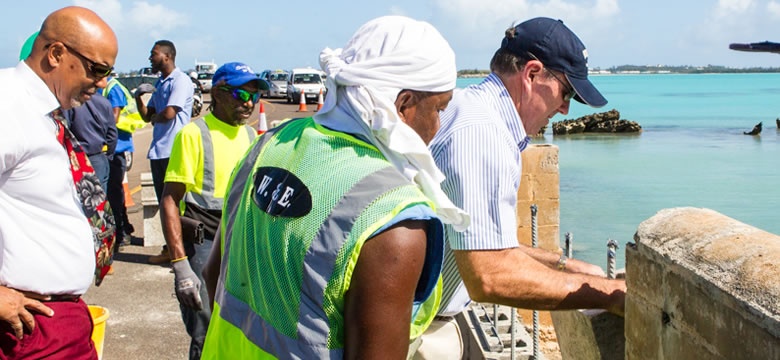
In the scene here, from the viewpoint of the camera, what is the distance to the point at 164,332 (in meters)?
6.13

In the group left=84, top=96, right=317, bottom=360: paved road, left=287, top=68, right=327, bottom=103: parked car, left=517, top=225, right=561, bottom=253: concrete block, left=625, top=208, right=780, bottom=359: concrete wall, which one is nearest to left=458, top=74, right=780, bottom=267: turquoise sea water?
left=517, top=225, right=561, bottom=253: concrete block

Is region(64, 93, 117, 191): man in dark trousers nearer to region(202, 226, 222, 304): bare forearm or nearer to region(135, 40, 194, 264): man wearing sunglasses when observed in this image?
region(135, 40, 194, 264): man wearing sunglasses

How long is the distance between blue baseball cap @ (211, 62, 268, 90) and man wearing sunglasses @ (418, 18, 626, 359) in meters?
1.89

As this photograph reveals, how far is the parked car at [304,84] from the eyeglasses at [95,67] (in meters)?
40.1

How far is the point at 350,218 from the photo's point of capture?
1.81 m

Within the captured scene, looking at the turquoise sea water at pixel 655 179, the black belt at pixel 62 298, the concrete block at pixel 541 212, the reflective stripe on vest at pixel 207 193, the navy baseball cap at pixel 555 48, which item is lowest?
the turquoise sea water at pixel 655 179

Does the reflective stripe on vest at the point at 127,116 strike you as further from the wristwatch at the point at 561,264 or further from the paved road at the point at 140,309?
the wristwatch at the point at 561,264

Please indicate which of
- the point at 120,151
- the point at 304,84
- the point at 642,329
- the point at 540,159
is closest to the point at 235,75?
the point at 642,329

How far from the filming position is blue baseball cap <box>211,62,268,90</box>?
4594 millimetres

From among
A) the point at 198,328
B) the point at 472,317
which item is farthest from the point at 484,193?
the point at 472,317

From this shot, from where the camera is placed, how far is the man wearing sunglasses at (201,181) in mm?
4195

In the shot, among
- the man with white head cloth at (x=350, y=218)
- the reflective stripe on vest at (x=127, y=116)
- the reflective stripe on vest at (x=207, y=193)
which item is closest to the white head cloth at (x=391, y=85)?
the man with white head cloth at (x=350, y=218)

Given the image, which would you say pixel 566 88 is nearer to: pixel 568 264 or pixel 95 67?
pixel 568 264

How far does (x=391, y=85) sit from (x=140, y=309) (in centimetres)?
525
